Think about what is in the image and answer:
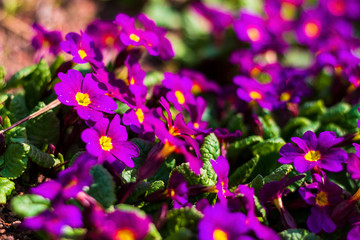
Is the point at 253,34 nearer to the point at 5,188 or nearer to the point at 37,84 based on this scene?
the point at 37,84

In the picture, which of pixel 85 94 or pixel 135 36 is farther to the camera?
pixel 135 36

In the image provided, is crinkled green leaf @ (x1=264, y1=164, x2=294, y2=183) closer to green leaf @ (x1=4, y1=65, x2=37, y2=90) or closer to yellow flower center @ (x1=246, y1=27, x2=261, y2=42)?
green leaf @ (x1=4, y1=65, x2=37, y2=90)

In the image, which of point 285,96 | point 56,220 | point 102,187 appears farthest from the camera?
point 285,96

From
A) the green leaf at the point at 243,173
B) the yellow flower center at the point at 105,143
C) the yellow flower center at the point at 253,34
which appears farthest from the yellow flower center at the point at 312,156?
the yellow flower center at the point at 253,34

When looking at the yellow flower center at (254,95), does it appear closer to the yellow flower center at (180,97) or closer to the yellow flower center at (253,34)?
the yellow flower center at (180,97)

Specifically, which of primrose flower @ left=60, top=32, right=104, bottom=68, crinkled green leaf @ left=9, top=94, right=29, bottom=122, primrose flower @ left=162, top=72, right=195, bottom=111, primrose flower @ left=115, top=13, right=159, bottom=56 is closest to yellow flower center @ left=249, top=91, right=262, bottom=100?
primrose flower @ left=162, top=72, right=195, bottom=111

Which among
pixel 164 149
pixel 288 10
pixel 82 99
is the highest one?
pixel 82 99

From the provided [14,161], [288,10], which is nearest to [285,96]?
[14,161]
